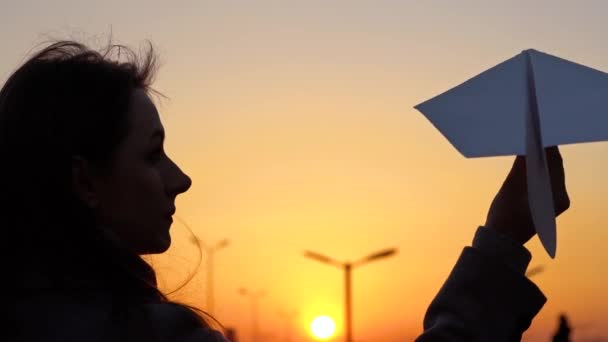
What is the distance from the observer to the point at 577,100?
8.05 feet

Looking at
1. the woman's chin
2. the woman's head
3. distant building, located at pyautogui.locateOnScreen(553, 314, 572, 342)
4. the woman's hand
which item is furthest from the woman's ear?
distant building, located at pyautogui.locateOnScreen(553, 314, 572, 342)

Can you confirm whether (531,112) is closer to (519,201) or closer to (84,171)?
(519,201)

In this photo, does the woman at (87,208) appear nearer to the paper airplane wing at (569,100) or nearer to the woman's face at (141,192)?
A: the woman's face at (141,192)

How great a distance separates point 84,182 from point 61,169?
0.05 metres

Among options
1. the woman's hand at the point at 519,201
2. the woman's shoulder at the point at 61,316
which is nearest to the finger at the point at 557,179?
the woman's hand at the point at 519,201

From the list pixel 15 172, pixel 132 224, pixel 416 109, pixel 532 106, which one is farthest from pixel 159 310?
pixel 532 106

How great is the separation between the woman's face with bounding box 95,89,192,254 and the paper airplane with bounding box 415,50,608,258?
1.56ft

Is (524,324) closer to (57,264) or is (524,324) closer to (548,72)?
(548,72)

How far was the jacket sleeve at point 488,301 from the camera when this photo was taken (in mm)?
2430

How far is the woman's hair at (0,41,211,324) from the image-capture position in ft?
7.98

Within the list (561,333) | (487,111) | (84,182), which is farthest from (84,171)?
(561,333)

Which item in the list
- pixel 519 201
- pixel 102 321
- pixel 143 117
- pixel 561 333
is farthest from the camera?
pixel 561 333

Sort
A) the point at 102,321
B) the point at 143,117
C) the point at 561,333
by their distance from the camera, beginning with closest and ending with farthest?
1. the point at 102,321
2. the point at 143,117
3. the point at 561,333

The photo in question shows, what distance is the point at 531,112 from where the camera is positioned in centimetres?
245
